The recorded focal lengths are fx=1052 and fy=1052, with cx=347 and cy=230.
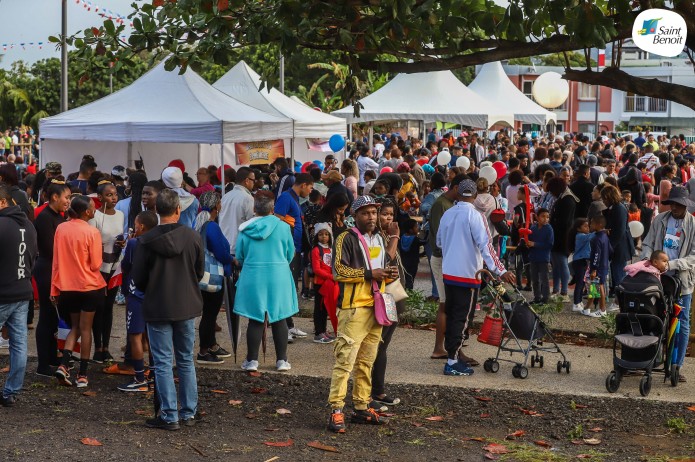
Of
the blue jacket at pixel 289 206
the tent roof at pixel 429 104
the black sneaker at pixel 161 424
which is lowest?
the black sneaker at pixel 161 424

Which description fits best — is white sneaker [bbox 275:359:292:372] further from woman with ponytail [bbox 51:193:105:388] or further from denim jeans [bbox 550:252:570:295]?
denim jeans [bbox 550:252:570:295]

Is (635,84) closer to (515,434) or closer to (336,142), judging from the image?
(515,434)

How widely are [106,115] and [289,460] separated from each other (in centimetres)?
1110

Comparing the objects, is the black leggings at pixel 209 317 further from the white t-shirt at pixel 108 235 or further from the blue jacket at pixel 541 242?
the blue jacket at pixel 541 242

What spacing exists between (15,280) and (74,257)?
71 cm

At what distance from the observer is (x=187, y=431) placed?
764 cm

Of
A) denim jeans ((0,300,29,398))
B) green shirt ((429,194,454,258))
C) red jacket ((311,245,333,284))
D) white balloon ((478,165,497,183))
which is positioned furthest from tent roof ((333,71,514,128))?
denim jeans ((0,300,29,398))

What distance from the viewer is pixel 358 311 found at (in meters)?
7.64

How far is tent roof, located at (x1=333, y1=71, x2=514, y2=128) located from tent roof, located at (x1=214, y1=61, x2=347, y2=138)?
16.9 ft

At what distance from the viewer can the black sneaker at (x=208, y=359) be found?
9914 mm

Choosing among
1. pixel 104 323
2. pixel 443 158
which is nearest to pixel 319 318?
pixel 104 323

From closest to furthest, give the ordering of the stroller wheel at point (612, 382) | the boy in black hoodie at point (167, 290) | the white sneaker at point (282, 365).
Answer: the boy in black hoodie at point (167, 290) → the stroller wheel at point (612, 382) → the white sneaker at point (282, 365)

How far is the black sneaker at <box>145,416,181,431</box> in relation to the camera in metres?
7.60

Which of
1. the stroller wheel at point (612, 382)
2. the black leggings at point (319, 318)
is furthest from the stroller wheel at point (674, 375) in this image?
the black leggings at point (319, 318)
